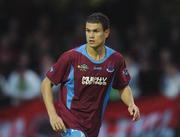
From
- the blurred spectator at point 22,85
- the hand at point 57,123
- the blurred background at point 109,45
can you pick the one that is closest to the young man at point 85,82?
the hand at point 57,123

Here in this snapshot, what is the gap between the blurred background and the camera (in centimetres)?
1577

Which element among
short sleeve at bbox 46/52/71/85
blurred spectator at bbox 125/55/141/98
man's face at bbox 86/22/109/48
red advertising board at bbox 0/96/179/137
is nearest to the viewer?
man's face at bbox 86/22/109/48

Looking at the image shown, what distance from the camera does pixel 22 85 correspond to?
1644cm

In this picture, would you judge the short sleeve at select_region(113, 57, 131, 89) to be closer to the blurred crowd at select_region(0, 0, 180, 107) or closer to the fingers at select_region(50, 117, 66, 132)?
the fingers at select_region(50, 117, 66, 132)

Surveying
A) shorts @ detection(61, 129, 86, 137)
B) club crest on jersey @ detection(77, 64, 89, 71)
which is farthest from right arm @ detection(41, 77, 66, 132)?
club crest on jersey @ detection(77, 64, 89, 71)

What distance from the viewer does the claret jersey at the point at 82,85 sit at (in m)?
10.1

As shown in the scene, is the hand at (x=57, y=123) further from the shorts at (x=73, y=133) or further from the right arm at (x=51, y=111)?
the shorts at (x=73, y=133)

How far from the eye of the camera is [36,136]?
15609mm

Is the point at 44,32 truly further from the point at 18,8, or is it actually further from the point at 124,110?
the point at 124,110

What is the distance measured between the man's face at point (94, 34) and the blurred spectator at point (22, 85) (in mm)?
6498

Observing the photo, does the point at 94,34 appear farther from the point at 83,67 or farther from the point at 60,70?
the point at 60,70

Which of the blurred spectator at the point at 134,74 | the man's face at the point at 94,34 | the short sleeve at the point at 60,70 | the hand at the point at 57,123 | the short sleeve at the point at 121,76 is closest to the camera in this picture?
the hand at the point at 57,123

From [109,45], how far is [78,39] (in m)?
0.74

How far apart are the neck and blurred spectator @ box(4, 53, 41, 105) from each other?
6.30m
